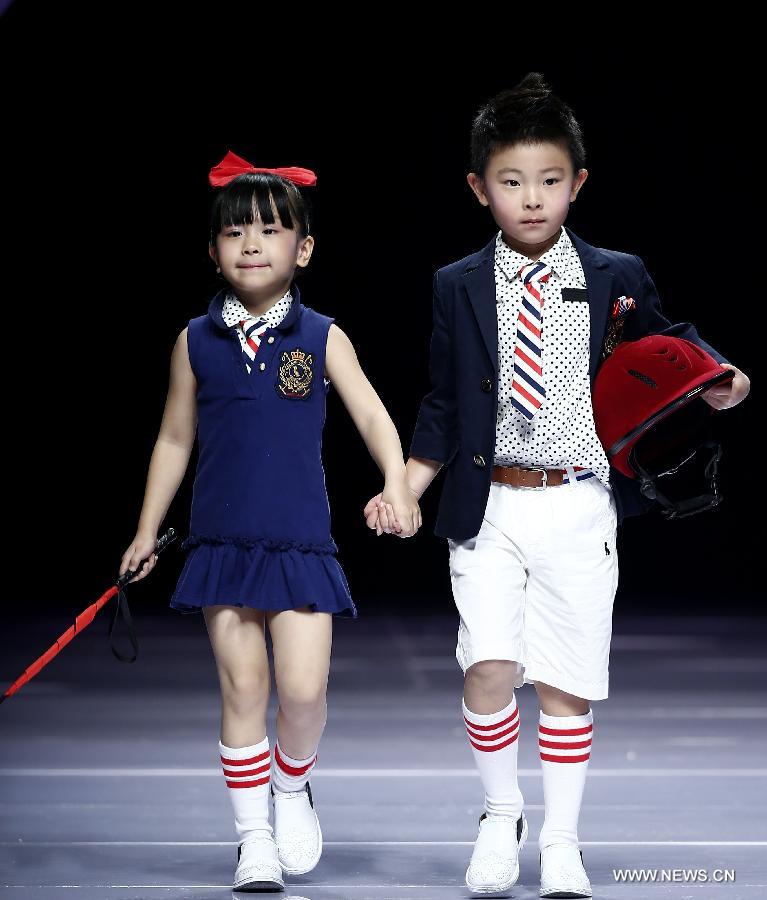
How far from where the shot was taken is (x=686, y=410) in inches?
123

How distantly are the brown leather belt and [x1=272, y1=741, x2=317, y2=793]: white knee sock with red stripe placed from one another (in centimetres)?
64

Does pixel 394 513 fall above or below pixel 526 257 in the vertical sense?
below

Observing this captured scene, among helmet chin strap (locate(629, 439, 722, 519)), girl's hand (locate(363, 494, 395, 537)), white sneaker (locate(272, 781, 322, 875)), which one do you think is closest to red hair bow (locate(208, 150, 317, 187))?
girl's hand (locate(363, 494, 395, 537))

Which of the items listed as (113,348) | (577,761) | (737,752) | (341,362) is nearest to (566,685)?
(577,761)

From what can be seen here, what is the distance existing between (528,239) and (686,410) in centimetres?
45

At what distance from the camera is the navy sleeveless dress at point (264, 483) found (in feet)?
9.86

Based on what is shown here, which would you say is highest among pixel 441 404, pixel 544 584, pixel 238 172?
pixel 238 172

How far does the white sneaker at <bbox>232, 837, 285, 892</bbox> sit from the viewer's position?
9.66 feet

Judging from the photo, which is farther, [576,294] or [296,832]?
[296,832]

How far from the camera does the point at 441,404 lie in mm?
3109

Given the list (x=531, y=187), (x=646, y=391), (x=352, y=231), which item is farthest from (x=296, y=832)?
(x=352, y=231)

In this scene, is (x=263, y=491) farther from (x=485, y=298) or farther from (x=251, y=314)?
(x=485, y=298)

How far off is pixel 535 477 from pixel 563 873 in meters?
0.70
